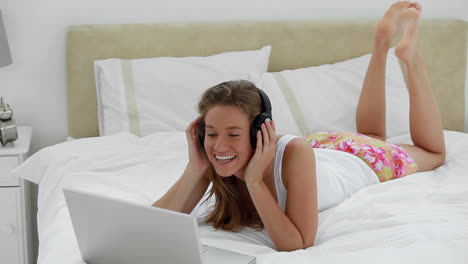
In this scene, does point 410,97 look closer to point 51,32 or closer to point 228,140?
point 228,140

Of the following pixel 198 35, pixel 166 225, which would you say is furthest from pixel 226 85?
pixel 198 35

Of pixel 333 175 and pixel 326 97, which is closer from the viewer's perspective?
pixel 333 175

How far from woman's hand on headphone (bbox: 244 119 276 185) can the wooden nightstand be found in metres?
1.17

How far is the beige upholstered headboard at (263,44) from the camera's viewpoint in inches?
111

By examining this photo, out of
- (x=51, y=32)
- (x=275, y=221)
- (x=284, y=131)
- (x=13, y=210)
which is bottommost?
(x=13, y=210)

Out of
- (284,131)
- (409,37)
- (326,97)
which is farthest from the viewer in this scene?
(326,97)

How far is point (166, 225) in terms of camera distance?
131 cm

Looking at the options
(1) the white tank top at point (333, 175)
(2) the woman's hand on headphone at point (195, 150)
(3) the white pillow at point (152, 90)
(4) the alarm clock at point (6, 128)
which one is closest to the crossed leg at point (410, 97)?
(1) the white tank top at point (333, 175)

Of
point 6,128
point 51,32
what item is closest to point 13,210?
point 6,128

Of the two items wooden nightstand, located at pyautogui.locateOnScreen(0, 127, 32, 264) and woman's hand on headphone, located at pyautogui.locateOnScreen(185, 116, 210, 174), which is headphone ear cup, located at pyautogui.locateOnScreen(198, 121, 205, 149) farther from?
wooden nightstand, located at pyautogui.locateOnScreen(0, 127, 32, 264)

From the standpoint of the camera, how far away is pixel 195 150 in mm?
1770

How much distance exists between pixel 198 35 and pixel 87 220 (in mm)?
1582

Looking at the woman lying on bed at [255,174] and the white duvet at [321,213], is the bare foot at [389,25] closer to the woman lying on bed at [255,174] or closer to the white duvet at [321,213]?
the white duvet at [321,213]

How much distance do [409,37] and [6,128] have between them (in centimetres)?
154
